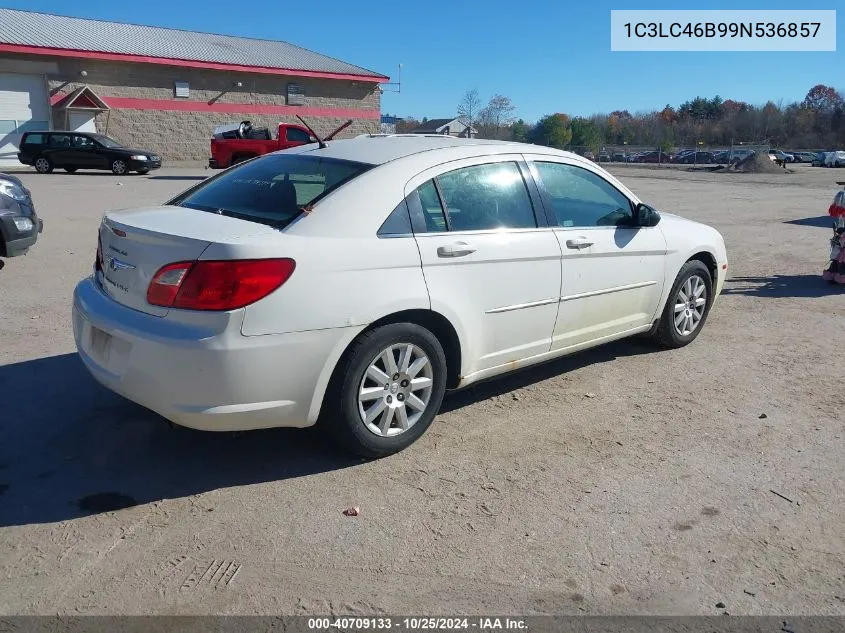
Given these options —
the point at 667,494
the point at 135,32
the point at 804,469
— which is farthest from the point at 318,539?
the point at 135,32

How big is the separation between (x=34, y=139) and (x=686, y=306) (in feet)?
87.4

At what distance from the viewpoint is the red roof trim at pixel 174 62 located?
31531 millimetres

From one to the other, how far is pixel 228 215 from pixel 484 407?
1.98 m

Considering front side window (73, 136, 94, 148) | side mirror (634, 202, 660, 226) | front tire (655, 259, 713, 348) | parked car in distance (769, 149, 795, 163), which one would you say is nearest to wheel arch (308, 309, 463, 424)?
side mirror (634, 202, 660, 226)

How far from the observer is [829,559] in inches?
121

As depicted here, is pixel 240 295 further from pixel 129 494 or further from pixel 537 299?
pixel 537 299

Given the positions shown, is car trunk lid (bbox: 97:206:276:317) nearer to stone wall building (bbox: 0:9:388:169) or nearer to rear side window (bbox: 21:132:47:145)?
rear side window (bbox: 21:132:47:145)

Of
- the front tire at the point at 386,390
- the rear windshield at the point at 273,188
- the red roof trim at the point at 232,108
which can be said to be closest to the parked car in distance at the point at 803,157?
the red roof trim at the point at 232,108

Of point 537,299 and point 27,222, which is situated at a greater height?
point 27,222

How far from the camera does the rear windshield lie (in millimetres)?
3828

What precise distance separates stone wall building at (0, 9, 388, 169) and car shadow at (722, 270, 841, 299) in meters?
31.9

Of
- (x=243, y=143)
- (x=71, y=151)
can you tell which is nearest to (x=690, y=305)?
(x=243, y=143)

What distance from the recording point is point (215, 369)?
3.26 metres

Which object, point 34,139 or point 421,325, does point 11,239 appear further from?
point 34,139
